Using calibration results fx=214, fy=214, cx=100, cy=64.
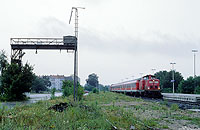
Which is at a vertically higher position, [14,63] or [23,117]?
[14,63]

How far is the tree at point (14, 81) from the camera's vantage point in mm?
25080

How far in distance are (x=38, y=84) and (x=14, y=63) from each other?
59767 mm

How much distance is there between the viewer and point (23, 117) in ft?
30.4

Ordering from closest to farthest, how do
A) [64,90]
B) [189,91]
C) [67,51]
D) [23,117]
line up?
1. [23,117]
2. [67,51]
3. [64,90]
4. [189,91]

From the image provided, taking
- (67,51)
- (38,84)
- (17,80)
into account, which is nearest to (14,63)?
(17,80)

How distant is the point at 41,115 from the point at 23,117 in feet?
2.86

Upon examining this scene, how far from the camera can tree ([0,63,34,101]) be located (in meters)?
25.1

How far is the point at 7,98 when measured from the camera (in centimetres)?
2544

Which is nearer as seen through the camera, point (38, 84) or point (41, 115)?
point (41, 115)

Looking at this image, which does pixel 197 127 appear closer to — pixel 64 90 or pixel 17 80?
pixel 17 80

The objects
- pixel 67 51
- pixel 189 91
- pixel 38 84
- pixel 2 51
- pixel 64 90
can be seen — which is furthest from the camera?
pixel 38 84

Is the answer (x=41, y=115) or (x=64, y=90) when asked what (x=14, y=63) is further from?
(x=41, y=115)

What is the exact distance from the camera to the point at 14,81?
24.7 metres

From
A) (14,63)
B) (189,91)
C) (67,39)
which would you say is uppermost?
(67,39)
